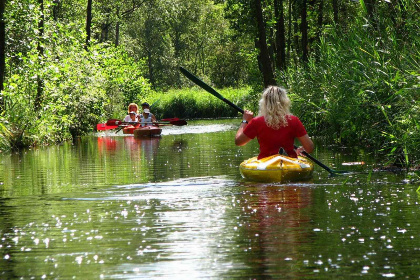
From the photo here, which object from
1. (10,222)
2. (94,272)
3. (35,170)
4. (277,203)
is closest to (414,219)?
(277,203)

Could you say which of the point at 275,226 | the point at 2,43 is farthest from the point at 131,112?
the point at 275,226

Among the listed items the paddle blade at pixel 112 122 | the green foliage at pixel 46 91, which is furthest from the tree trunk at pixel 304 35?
the paddle blade at pixel 112 122

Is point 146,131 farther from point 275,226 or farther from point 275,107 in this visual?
point 275,226

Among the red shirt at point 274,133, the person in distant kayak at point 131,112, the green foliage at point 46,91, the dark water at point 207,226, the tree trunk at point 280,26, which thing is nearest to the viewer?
the dark water at point 207,226

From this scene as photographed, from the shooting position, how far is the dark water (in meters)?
6.23

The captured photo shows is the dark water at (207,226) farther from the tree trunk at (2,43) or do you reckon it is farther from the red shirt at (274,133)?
the tree trunk at (2,43)

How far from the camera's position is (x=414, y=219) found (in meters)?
8.25

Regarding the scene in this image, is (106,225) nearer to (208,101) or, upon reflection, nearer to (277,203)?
(277,203)

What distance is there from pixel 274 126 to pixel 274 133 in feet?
0.59

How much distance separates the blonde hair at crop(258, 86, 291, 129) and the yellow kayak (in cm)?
59

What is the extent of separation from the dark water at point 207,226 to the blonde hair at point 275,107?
95 cm

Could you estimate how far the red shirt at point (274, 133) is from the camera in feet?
38.4

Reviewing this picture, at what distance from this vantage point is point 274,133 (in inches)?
465

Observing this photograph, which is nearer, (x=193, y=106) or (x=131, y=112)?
(x=131, y=112)
